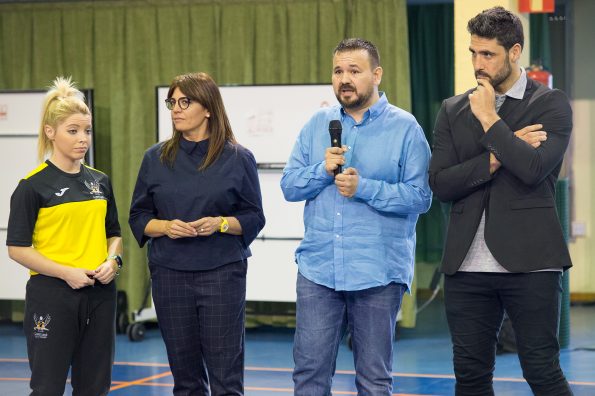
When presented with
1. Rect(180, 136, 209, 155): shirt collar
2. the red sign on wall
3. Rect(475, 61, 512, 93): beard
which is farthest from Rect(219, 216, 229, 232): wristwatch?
the red sign on wall

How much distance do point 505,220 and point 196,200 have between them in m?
1.19

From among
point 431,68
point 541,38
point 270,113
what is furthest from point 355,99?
point 431,68

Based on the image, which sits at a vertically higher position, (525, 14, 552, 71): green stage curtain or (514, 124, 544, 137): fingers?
(525, 14, 552, 71): green stage curtain

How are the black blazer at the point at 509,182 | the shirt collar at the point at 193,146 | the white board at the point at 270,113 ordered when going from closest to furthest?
1. the black blazer at the point at 509,182
2. the shirt collar at the point at 193,146
3. the white board at the point at 270,113

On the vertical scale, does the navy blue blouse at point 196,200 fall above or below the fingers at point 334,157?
below

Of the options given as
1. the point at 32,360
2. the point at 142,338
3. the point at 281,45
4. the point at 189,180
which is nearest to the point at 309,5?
the point at 281,45

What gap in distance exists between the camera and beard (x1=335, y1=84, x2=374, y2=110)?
10.9ft

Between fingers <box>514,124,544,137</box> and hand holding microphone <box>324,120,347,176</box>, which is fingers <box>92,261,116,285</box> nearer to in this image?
hand holding microphone <box>324,120,347,176</box>

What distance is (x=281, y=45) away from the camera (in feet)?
24.5

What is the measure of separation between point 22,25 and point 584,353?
5.12 metres

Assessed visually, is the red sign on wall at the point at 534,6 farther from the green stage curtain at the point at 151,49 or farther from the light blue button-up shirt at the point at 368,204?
the light blue button-up shirt at the point at 368,204

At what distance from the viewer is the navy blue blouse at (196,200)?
361 centimetres

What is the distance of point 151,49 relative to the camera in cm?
759

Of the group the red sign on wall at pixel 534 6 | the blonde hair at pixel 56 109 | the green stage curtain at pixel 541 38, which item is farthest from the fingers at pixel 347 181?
the green stage curtain at pixel 541 38
